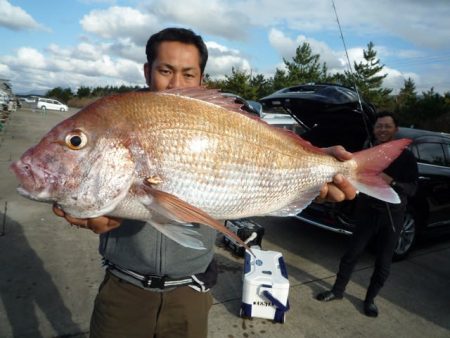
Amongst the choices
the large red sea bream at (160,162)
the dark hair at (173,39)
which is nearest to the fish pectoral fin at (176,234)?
the large red sea bream at (160,162)

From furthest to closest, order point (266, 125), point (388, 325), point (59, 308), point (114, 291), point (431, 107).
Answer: point (431, 107) → point (388, 325) → point (59, 308) → point (114, 291) → point (266, 125)

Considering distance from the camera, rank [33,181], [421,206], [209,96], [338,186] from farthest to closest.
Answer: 1. [421,206]
2. [338,186]
3. [209,96]
4. [33,181]

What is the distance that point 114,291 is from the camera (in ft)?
5.84

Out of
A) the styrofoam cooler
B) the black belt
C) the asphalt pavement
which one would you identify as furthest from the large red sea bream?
the asphalt pavement

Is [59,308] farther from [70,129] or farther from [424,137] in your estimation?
[424,137]

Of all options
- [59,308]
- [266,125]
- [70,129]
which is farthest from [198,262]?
[59,308]

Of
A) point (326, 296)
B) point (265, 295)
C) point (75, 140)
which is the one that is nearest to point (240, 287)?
point (265, 295)

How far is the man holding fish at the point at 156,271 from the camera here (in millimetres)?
1748

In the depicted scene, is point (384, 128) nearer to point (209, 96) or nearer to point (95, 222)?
point (209, 96)

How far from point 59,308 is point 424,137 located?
17.6ft

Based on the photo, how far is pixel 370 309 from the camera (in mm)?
3762

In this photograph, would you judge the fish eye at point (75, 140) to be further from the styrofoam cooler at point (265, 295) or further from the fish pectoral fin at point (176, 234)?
the styrofoam cooler at point (265, 295)

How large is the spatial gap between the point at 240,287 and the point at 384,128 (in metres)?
2.45

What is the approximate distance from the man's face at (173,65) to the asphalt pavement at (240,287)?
2374 mm
